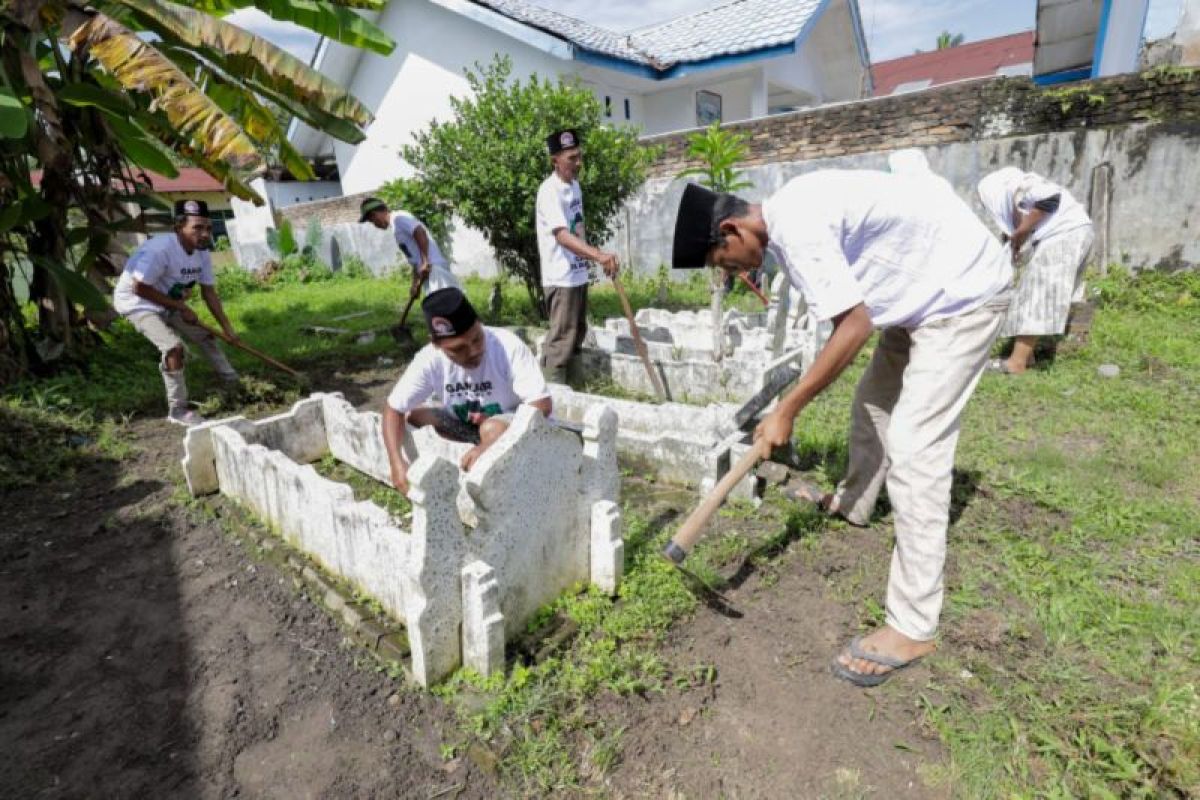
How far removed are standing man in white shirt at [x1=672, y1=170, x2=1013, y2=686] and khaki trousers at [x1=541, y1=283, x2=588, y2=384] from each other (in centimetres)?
311

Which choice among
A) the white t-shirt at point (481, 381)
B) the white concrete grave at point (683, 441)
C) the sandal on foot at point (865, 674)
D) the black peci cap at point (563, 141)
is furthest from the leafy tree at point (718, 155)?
the sandal on foot at point (865, 674)

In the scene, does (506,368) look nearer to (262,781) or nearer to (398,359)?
(262,781)

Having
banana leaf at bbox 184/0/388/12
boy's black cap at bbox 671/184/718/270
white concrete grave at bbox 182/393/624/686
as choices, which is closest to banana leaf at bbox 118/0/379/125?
banana leaf at bbox 184/0/388/12

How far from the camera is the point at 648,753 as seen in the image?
226 centimetres

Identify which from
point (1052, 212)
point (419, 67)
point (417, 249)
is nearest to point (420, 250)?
point (417, 249)

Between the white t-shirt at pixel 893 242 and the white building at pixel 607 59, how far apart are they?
362 inches

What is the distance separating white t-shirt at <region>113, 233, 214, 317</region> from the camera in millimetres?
5461

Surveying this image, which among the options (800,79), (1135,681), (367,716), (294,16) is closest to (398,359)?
(294,16)

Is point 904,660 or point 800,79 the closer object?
point 904,660

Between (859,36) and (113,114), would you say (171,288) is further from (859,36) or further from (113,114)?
(859,36)

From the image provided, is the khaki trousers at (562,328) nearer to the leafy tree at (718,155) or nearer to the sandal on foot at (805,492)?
the sandal on foot at (805,492)

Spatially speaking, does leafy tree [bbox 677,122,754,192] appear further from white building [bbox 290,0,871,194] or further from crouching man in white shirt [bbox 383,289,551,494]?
crouching man in white shirt [bbox 383,289,551,494]

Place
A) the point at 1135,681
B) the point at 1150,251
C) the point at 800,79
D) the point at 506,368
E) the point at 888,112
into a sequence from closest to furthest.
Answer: the point at 1135,681 → the point at 506,368 → the point at 1150,251 → the point at 888,112 → the point at 800,79

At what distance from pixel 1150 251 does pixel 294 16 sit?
9924 mm
